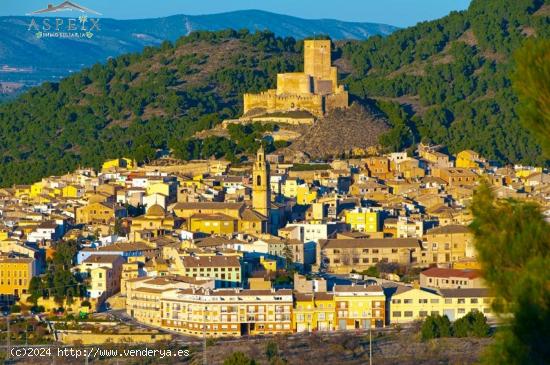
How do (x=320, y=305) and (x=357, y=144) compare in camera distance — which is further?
(x=357, y=144)

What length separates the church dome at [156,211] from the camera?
1436 inches

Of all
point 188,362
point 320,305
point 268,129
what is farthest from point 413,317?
point 268,129

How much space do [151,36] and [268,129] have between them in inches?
4405

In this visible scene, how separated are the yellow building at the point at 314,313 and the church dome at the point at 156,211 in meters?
8.77

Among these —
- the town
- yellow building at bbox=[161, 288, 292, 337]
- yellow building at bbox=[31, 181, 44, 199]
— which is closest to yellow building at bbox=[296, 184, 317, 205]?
the town

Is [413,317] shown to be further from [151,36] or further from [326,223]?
[151,36]

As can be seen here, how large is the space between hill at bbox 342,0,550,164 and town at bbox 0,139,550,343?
8.21 metres

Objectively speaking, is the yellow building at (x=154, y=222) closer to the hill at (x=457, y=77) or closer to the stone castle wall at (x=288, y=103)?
the hill at (x=457, y=77)

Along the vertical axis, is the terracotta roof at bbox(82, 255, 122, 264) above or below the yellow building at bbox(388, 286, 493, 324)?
above

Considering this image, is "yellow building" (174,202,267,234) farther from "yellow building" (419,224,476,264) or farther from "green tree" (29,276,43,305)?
"green tree" (29,276,43,305)

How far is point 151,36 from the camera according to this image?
159625mm

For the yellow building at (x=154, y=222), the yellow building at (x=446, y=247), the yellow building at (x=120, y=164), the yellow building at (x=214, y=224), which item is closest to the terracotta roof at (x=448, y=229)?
the yellow building at (x=446, y=247)

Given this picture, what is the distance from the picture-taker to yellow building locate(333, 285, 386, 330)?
2812 centimetres

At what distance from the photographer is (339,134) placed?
4903 cm
